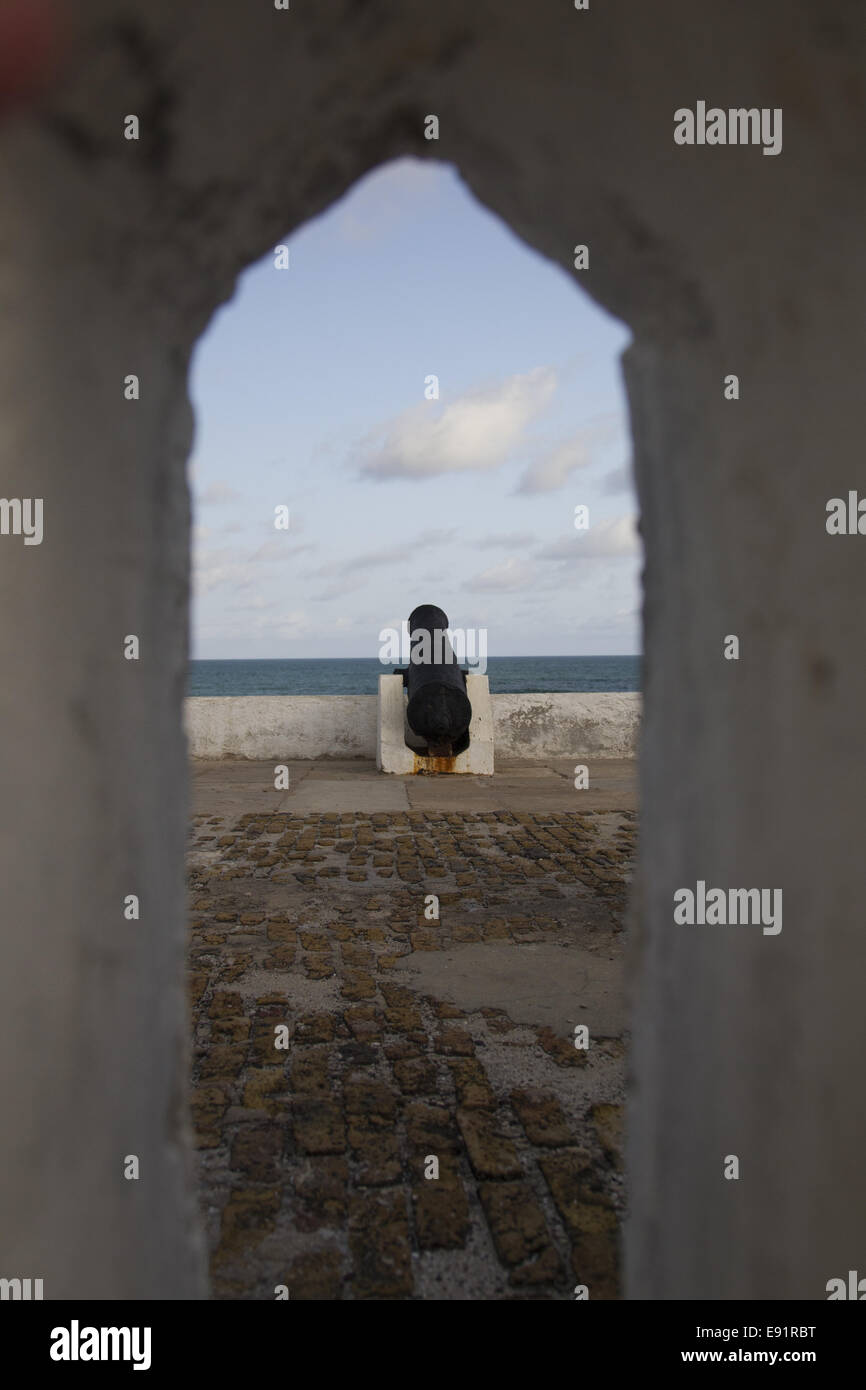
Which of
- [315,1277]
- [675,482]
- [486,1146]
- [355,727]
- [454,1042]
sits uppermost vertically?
[355,727]

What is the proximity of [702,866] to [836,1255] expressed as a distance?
1.84 ft

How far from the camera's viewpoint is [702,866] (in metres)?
1.44

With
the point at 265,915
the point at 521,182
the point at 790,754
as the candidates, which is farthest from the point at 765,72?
the point at 265,915

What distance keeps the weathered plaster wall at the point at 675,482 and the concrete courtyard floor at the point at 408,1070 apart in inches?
41.1

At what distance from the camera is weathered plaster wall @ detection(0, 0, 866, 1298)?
1196 mm

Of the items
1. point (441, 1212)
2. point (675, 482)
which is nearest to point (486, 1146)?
point (441, 1212)

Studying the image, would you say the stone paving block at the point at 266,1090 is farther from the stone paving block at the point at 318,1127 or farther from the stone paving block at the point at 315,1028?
the stone paving block at the point at 315,1028

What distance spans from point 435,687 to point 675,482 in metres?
9.71

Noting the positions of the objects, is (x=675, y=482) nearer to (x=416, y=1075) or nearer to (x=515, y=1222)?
(x=515, y=1222)

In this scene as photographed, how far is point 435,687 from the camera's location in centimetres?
1120

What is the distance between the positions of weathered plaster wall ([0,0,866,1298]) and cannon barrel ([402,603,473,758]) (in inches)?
382

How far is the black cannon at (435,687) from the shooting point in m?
11.2

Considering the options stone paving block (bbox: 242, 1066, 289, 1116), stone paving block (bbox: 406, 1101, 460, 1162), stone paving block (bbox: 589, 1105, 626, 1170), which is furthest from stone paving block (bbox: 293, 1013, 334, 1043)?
stone paving block (bbox: 589, 1105, 626, 1170)

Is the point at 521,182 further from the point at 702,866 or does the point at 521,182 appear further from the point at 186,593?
the point at 702,866
